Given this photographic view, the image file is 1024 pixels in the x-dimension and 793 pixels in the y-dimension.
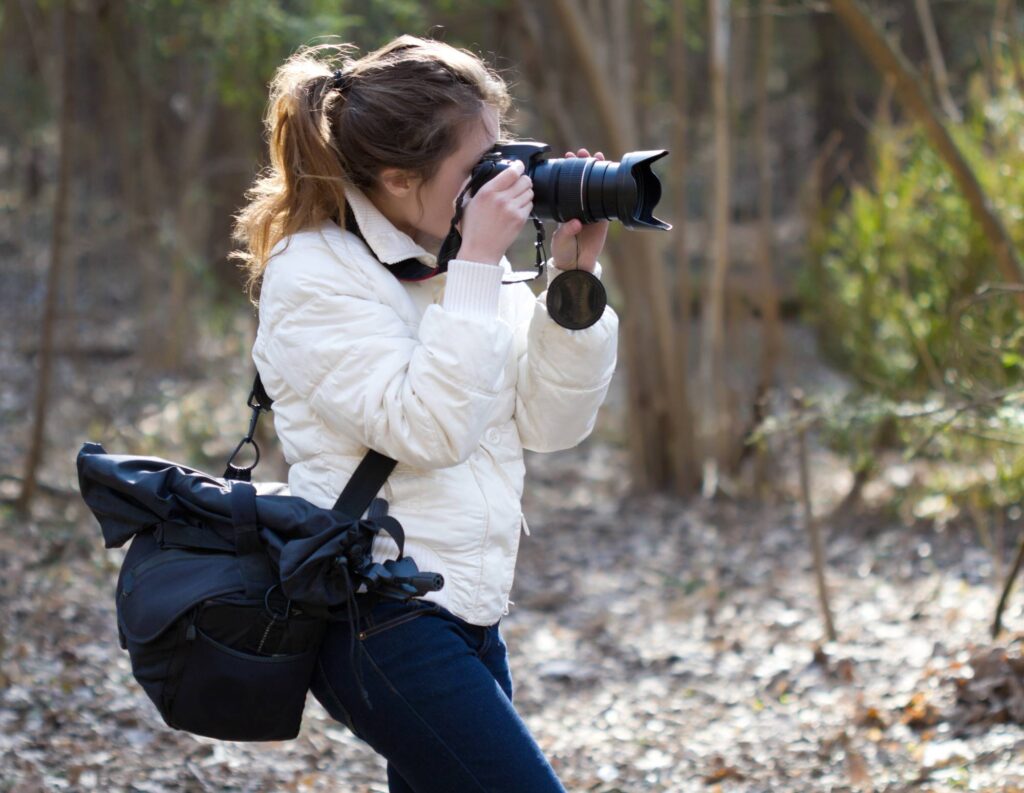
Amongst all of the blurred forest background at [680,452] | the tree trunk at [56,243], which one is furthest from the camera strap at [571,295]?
the tree trunk at [56,243]

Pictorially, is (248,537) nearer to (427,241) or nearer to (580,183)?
(427,241)

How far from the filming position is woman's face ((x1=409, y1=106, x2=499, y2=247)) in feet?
6.49

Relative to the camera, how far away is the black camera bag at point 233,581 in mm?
1777

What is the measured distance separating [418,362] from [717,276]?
6.07m

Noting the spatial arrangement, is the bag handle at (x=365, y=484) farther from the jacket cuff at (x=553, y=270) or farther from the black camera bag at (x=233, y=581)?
the jacket cuff at (x=553, y=270)

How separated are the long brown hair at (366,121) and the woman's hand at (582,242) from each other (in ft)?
0.77

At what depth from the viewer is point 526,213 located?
1.92m

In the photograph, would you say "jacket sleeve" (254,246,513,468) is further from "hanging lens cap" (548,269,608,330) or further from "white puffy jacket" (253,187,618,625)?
"hanging lens cap" (548,269,608,330)

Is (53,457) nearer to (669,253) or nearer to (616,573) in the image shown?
(616,573)

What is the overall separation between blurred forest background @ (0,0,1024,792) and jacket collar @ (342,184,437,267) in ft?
3.18

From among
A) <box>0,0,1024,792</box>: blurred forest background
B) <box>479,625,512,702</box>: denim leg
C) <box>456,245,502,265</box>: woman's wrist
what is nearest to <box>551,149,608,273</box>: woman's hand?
<box>456,245,502,265</box>: woman's wrist

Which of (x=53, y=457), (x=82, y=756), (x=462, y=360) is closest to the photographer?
(x=462, y=360)

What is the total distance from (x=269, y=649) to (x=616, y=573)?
494 cm

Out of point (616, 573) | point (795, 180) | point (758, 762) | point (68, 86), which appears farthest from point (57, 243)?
point (795, 180)
